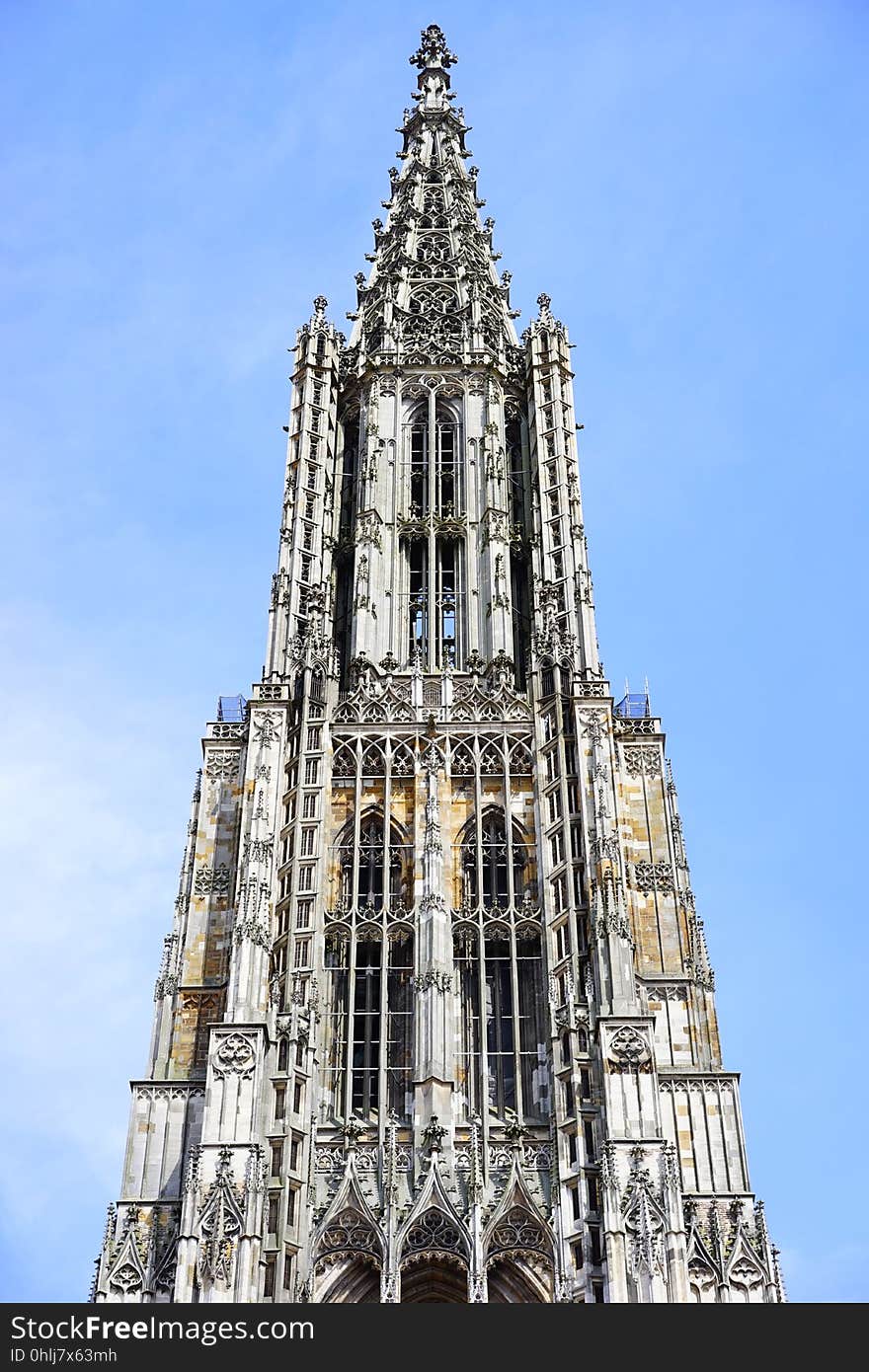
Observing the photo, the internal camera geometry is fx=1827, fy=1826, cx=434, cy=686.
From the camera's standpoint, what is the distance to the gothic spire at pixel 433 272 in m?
63.1

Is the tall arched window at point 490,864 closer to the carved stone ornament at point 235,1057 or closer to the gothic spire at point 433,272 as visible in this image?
the carved stone ornament at point 235,1057

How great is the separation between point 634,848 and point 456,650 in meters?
8.90

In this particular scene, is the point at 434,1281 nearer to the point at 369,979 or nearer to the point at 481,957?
the point at 369,979

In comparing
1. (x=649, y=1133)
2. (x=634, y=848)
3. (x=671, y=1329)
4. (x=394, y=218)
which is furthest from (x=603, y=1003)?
(x=394, y=218)

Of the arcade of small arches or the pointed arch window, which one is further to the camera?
the pointed arch window

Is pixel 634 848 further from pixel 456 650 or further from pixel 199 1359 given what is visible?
pixel 199 1359

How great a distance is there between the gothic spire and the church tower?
7.82ft

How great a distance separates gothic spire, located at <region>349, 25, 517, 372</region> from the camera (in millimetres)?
63094

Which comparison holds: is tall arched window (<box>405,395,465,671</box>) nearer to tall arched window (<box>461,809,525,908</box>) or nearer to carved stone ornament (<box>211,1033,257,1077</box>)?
tall arched window (<box>461,809,525,908</box>)

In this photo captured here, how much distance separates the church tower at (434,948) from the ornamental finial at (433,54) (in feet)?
88.4

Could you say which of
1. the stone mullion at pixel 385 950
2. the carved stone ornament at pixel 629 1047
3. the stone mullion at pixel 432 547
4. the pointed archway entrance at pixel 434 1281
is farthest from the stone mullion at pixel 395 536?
the pointed archway entrance at pixel 434 1281

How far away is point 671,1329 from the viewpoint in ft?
86.3

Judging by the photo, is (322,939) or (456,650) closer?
(322,939)

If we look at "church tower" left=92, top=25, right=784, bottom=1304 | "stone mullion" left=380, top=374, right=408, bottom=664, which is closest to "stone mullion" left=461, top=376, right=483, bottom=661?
"church tower" left=92, top=25, right=784, bottom=1304
